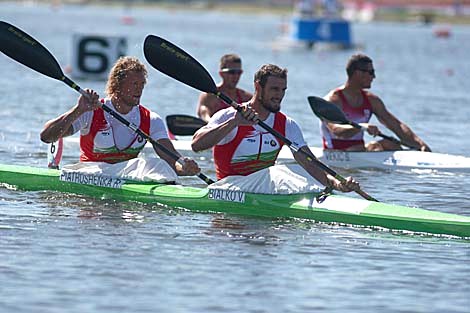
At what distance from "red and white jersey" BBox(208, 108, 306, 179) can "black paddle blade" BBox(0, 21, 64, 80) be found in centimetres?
192

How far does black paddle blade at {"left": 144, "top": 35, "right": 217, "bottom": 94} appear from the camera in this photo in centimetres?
1185

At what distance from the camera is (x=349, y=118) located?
15367 mm

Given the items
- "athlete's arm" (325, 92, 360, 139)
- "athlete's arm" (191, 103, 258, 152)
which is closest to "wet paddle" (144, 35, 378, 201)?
"athlete's arm" (191, 103, 258, 152)

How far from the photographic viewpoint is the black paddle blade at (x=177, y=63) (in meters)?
11.9

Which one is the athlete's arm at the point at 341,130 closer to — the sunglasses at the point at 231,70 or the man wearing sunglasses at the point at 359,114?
the man wearing sunglasses at the point at 359,114

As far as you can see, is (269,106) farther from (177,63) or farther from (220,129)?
(177,63)

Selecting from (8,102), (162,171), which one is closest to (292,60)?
(8,102)

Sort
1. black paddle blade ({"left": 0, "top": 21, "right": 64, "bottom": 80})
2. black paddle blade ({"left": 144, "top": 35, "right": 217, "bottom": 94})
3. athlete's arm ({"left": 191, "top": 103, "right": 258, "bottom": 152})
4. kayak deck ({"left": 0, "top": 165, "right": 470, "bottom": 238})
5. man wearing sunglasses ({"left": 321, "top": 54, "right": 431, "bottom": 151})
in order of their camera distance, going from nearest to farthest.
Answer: kayak deck ({"left": 0, "top": 165, "right": 470, "bottom": 238}), athlete's arm ({"left": 191, "top": 103, "right": 258, "bottom": 152}), black paddle blade ({"left": 144, "top": 35, "right": 217, "bottom": 94}), black paddle blade ({"left": 0, "top": 21, "right": 64, "bottom": 80}), man wearing sunglasses ({"left": 321, "top": 54, "right": 431, "bottom": 151})

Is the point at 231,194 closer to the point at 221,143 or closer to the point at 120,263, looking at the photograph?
the point at 221,143

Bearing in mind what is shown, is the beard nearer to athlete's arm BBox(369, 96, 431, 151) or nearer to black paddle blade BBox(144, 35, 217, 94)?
black paddle blade BBox(144, 35, 217, 94)

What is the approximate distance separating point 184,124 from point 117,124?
4.23m

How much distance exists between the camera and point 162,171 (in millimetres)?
11703

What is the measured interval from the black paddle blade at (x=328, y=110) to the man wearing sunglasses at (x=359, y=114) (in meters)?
0.56

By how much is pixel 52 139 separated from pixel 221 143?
1.48 m
